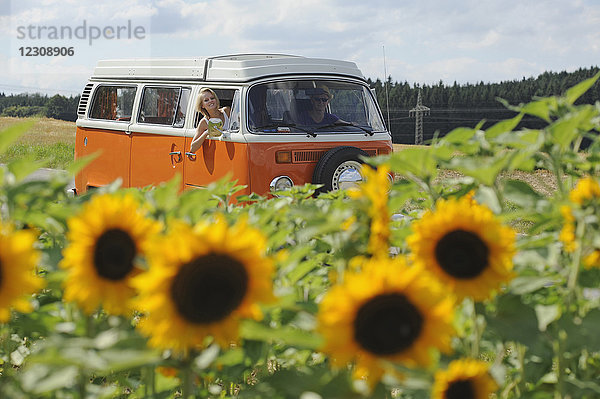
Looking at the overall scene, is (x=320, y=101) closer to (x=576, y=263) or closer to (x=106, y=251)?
(x=576, y=263)

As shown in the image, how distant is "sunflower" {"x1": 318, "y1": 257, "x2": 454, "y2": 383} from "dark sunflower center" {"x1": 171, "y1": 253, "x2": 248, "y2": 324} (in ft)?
0.46

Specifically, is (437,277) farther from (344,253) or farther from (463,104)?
(463,104)

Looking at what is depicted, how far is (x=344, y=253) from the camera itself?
4.35 feet

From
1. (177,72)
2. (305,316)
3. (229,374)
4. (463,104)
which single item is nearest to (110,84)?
(177,72)

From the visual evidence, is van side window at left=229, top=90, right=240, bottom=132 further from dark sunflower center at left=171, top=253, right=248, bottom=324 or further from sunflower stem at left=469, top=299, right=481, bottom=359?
dark sunflower center at left=171, top=253, right=248, bottom=324

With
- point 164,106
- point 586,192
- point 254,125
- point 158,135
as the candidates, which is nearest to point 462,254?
point 586,192

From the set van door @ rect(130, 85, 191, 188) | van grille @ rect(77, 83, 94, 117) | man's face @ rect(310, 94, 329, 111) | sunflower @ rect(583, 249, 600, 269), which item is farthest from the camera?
van grille @ rect(77, 83, 94, 117)

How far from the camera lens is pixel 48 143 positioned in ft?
93.2

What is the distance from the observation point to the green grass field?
74.9ft

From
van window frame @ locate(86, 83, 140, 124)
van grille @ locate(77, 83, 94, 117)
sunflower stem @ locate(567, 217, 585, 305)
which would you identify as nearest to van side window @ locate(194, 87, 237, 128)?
van window frame @ locate(86, 83, 140, 124)

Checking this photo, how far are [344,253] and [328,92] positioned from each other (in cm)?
569

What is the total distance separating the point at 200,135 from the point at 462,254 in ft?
18.7

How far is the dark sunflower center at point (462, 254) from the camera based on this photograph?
1.19 m

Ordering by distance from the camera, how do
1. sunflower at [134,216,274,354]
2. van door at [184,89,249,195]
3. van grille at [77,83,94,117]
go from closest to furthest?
sunflower at [134,216,274,354] < van door at [184,89,249,195] < van grille at [77,83,94,117]
